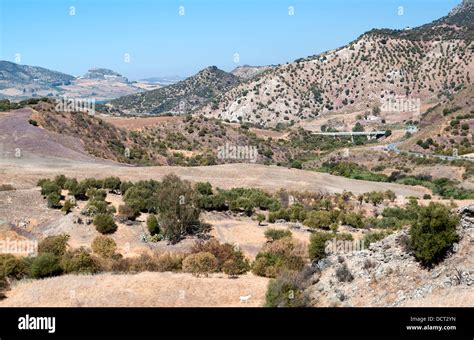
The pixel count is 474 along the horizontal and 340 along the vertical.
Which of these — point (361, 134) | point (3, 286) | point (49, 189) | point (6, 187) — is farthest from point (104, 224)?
point (361, 134)

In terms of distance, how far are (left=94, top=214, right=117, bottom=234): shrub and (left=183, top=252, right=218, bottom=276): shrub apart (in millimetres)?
10440

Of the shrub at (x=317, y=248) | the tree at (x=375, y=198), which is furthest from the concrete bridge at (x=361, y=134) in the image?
the shrub at (x=317, y=248)

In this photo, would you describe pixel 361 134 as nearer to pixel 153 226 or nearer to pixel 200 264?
pixel 153 226

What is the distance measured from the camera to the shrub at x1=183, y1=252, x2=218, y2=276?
23547 millimetres

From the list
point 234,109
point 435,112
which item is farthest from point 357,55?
point 435,112

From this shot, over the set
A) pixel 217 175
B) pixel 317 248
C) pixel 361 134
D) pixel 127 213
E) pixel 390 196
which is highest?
pixel 361 134

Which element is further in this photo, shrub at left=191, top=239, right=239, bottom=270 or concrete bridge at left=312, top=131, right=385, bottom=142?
concrete bridge at left=312, top=131, right=385, bottom=142

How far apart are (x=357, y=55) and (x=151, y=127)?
10369cm

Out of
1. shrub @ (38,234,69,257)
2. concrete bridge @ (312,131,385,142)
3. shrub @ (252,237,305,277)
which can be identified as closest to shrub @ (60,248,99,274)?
shrub @ (38,234,69,257)

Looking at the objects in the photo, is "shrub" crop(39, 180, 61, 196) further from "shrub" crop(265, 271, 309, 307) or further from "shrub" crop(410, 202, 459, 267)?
"shrub" crop(410, 202, 459, 267)

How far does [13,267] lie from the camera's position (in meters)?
23.6

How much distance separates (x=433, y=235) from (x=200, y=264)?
1035cm

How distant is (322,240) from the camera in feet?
86.9

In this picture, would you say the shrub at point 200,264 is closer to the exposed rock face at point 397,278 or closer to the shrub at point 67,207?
the exposed rock face at point 397,278
